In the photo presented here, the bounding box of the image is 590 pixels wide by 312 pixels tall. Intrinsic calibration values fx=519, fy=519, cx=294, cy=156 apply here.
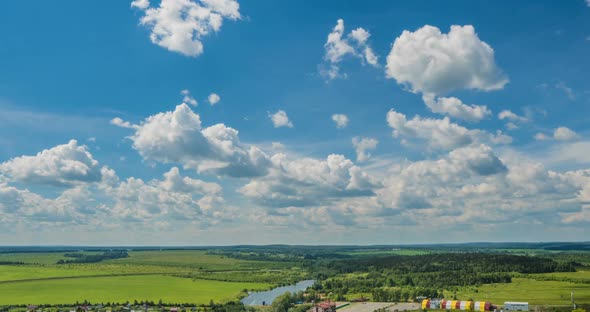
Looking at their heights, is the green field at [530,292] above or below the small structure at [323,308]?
above

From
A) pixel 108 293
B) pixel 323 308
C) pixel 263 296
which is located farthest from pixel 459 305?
pixel 108 293

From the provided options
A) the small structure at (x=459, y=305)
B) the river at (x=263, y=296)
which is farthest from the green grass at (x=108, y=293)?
the small structure at (x=459, y=305)

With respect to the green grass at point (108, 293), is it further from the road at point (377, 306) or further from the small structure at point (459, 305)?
the small structure at point (459, 305)

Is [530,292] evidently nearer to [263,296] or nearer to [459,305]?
[459,305]

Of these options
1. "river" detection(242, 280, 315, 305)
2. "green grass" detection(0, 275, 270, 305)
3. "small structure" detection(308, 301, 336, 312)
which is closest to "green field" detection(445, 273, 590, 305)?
"small structure" detection(308, 301, 336, 312)

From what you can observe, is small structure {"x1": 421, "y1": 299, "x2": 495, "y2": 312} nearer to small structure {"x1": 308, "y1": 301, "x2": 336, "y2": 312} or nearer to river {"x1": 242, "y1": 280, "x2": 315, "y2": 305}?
small structure {"x1": 308, "y1": 301, "x2": 336, "y2": 312}
